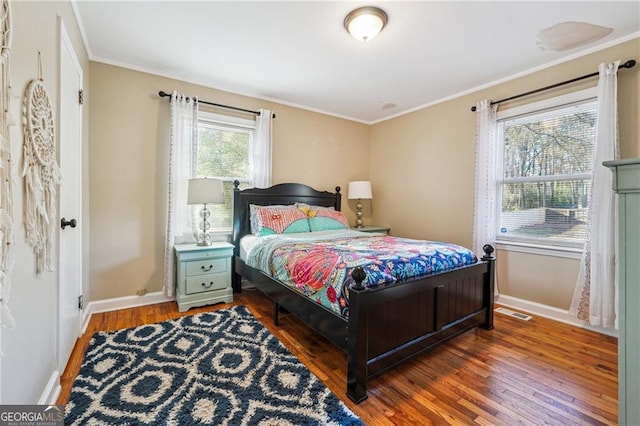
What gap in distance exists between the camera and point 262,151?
11.9 feet

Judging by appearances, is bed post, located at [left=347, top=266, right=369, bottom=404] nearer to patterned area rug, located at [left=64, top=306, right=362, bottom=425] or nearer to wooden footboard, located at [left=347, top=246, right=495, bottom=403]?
wooden footboard, located at [left=347, top=246, right=495, bottom=403]

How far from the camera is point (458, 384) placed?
1.76 m

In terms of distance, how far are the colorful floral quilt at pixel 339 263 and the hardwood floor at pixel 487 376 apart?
0.49 metres

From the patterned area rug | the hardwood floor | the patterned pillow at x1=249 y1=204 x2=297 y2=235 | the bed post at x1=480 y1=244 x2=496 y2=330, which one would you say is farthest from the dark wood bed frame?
the patterned pillow at x1=249 y1=204 x2=297 y2=235

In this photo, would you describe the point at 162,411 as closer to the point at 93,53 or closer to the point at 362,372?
the point at 362,372

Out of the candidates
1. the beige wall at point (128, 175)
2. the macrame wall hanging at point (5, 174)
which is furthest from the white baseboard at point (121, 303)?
the macrame wall hanging at point (5, 174)

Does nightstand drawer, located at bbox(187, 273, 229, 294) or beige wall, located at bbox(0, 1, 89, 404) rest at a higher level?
beige wall, located at bbox(0, 1, 89, 404)

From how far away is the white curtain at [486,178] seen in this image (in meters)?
3.16

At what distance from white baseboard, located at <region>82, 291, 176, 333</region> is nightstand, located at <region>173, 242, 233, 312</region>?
0.97ft

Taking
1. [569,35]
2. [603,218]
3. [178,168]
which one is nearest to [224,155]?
[178,168]

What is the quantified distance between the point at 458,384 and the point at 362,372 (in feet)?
2.20

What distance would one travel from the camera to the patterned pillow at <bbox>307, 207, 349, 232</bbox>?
3.52 metres

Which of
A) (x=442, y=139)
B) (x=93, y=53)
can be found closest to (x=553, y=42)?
(x=442, y=139)

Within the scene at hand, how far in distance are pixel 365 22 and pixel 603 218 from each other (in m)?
2.54
